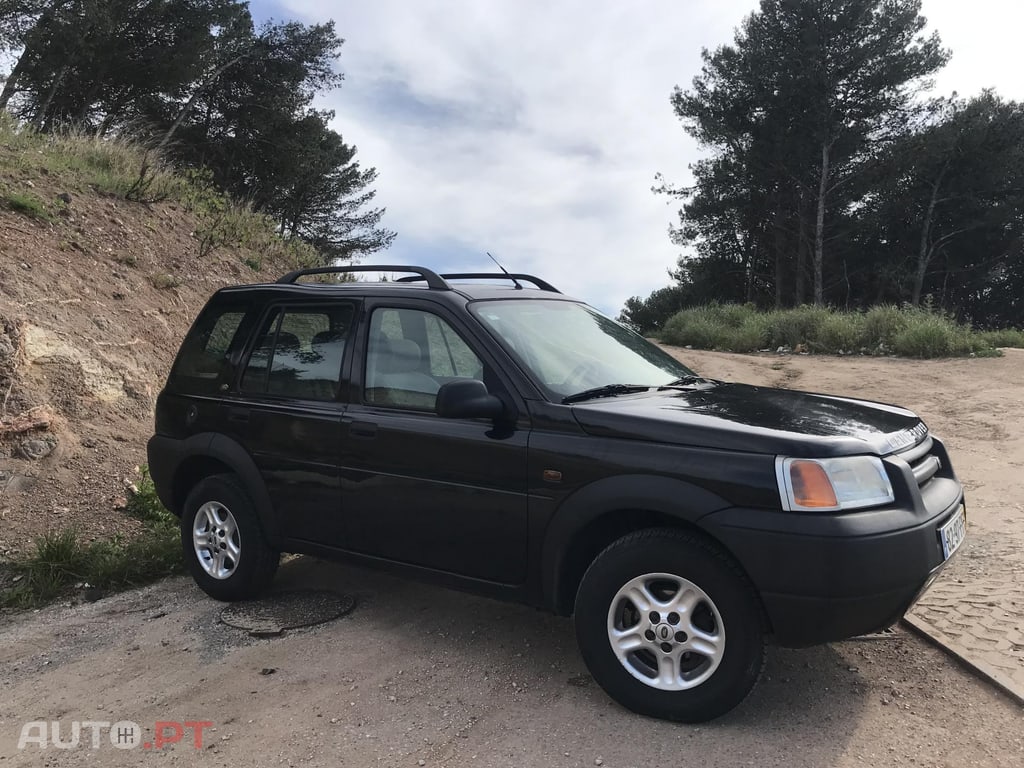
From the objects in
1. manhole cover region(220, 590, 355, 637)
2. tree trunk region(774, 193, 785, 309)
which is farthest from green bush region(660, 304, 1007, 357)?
tree trunk region(774, 193, 785, 309)

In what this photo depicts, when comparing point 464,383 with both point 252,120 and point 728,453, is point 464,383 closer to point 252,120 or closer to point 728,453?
point 728,453

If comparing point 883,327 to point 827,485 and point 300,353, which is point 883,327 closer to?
point 300,353

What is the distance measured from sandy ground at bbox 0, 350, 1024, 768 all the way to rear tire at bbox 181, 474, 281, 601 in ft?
0.70

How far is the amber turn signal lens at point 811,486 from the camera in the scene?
113 inches

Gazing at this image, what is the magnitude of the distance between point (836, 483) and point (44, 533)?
5.39 m

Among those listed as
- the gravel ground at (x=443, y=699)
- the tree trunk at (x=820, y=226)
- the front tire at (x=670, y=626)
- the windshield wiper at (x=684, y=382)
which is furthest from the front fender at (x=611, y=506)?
the tree trunk at (x=820, y=226)

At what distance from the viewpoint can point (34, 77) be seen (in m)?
20.0

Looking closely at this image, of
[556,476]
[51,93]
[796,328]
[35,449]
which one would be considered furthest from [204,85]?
[556,476]

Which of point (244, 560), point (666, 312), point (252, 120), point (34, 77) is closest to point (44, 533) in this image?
point (244, 560)

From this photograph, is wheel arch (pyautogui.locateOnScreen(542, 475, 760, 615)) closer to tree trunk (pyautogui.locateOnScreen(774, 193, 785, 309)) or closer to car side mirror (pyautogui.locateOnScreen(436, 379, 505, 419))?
car side mirror (pyautogui.locateOnScreen(436, 379, 505, 419))

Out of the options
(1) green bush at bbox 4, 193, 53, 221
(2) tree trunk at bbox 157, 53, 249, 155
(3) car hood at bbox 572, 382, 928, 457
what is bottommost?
(3) car hood at bbox 572, 382, 928, 457

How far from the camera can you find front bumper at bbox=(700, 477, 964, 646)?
2797 millimetres

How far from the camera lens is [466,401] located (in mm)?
3314

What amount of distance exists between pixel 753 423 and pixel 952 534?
3.21 feet
